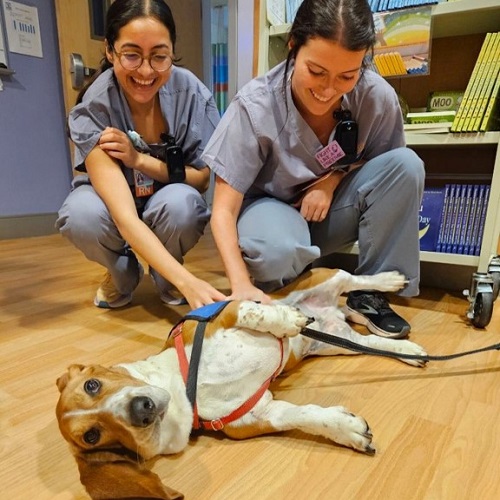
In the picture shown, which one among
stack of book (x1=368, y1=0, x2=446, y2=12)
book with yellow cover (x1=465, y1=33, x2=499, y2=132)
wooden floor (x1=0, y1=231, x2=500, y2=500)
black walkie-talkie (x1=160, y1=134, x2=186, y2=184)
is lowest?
wooden floor (x1=0, y1=231, x2=500, y2=500)

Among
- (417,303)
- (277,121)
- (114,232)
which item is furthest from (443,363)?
(114,232)

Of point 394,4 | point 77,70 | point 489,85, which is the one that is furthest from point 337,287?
point 77,70

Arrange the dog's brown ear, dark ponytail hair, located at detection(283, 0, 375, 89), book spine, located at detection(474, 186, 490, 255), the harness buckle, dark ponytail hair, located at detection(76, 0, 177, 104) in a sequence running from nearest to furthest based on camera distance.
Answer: the dog's brown ear → the harness buckle → dark ponytail hair, located at detection(283, 0, 375, 89) → dark ponytail hair, located at detection(76, 0, 177, 104) → book spine, located at detection(474, 186, 490, 255)

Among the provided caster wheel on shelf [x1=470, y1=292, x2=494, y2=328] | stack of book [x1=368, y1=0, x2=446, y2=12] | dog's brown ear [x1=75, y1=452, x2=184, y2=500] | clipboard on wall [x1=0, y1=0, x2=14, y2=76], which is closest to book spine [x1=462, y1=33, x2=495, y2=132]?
stack of book [x1=368, y1=0, x2=446, y2=12]

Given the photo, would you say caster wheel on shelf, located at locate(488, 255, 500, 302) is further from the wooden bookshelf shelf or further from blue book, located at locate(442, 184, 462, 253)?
the wooden bookshelf shelf

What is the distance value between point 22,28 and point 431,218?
3152 mm

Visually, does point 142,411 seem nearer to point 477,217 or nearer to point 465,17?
point 477,217

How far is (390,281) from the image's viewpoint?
144 cm

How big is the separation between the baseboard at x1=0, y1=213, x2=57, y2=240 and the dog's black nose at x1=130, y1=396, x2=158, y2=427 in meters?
2.93

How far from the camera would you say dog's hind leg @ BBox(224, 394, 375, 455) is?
34.3 inches

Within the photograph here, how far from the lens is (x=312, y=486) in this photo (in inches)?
30.9

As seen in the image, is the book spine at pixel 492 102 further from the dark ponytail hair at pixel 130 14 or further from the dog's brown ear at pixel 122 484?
the dog's brown ear at pixel 122 484

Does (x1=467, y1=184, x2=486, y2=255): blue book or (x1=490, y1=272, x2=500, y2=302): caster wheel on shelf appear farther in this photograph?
(x1=467, y1=184, x2=486, y2=255): blue book

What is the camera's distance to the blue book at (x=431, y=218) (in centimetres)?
182
